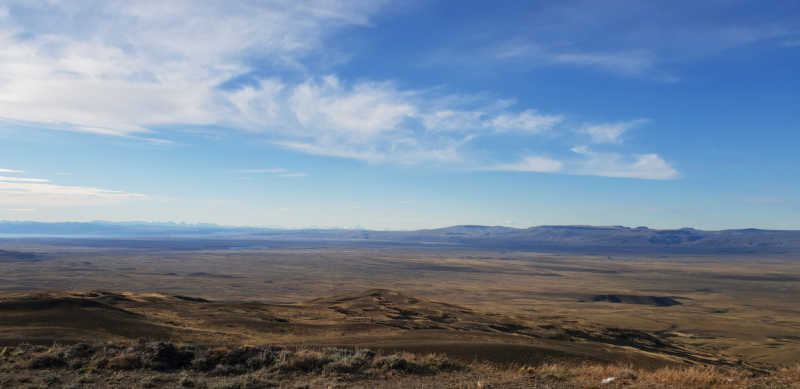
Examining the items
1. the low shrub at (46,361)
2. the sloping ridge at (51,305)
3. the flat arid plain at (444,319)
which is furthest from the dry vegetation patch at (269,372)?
the sloping ridge at (51,305)

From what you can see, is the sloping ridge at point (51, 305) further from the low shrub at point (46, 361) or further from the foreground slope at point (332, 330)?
the low shrub at point (46, 361)

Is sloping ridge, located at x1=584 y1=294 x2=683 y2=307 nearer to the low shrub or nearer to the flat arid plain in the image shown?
the flat arid plain

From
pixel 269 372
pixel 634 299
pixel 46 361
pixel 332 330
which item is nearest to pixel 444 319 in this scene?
pixel 332 330

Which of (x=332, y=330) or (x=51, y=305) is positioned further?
(x=51, y=305)

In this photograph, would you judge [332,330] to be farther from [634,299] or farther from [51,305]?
[634,299]

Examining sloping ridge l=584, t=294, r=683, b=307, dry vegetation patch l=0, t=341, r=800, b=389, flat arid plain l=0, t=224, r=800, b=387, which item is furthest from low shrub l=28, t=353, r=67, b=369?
sloping ridge l=584, t=294, r=683, b=307

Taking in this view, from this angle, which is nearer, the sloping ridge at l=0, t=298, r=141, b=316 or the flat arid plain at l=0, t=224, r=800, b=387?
the flat arid plain at l=0, t=224, r=800, b=387

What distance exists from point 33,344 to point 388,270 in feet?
304

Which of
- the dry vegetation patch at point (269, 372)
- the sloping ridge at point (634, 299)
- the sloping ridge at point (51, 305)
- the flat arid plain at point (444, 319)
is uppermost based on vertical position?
the dry vegetation patch at point (269, 372)

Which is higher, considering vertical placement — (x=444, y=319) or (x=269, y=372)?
(x=269, y=372)

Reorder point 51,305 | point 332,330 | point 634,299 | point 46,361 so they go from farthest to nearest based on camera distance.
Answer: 1. point 634,299
2. point 51,305
3. point 332,330
4. point 46,361

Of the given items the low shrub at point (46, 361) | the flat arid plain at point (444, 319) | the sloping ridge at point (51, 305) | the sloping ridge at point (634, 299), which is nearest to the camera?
the low shrub at point (46, 361)

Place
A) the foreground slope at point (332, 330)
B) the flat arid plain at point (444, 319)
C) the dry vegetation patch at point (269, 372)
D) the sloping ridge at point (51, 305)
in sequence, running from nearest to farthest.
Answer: the dry vegetation patch at point (269, 372)
the flat arid plain at point (444, 319)
the foreground slope at point (332, 330)
the sloping ridge at point (51, 305)

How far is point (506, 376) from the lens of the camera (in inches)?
495
